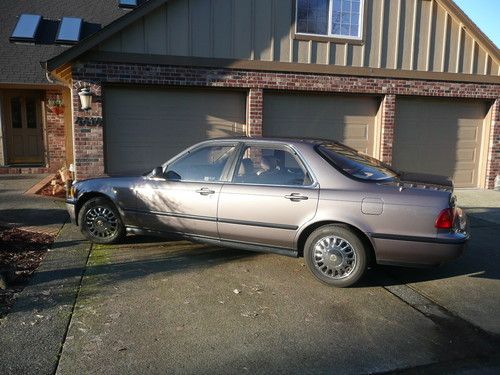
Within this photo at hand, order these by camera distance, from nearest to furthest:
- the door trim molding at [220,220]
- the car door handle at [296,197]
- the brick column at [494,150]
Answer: the car door handle at [296,197] < the door trim molding at [220,220] < the brick column at [494,150]

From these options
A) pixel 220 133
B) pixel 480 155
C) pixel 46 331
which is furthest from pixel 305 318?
pixel 480 155

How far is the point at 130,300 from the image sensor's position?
14.3 ft

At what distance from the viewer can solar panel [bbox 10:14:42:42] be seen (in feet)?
33.8

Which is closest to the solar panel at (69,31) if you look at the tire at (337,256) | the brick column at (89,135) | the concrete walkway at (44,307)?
the brick column at (89,135)

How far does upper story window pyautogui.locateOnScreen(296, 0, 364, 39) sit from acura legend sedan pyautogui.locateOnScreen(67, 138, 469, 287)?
5.37 meters

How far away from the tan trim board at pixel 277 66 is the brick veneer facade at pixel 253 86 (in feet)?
0.32

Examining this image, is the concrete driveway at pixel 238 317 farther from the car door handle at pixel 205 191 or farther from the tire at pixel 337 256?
the car door handle at pixel 205 191

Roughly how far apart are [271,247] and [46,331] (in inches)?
94.4

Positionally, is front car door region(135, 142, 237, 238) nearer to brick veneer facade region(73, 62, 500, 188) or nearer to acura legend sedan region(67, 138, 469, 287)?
acura legend sedan region(67, 138, 469, 287)

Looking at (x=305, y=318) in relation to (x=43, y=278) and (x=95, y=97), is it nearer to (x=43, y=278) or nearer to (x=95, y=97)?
(x=43, y=278)

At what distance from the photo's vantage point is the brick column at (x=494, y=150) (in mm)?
11516

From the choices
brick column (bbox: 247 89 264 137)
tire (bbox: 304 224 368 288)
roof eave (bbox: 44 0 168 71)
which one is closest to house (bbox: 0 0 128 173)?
roof eave (bbox: 44 0 168 71)

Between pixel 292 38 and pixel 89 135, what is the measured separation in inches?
185

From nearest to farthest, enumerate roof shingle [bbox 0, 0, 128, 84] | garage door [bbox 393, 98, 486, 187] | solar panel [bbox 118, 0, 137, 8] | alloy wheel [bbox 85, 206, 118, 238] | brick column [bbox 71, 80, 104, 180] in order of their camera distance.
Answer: alloy wheel [bbox 85, 206, 118, 238] → brick column [bbox 71, 80, 104, 180] → garage door [bbox 393, 98, 486, 187] → roof shingle [bbox 0, 0, 128, 84] → solar panel [bbox 118, 0, 137, 8]
